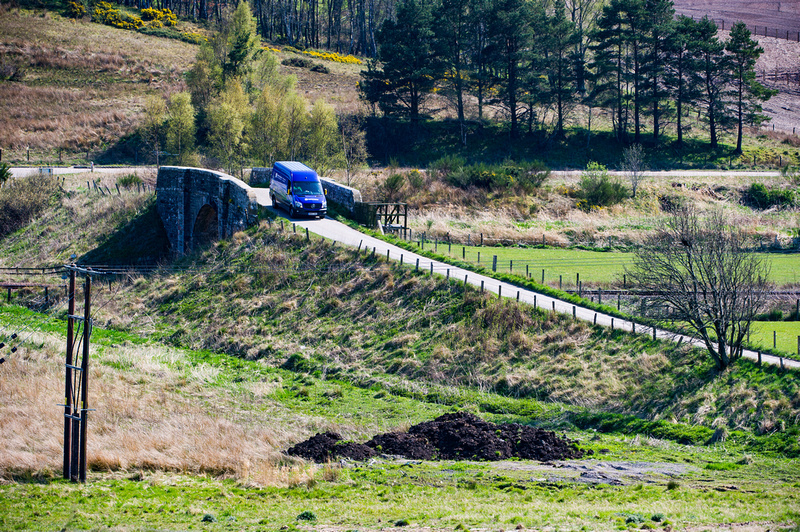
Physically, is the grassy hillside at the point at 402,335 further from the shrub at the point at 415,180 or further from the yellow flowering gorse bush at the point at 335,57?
the yellow flowering gorse bush at the point at 335,57

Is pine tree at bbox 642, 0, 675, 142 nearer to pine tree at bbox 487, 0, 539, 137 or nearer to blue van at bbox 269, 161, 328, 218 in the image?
pine tree at bbox 487, 0, 539, 137

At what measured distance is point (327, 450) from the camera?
70.7 ft

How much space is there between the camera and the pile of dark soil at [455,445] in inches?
844

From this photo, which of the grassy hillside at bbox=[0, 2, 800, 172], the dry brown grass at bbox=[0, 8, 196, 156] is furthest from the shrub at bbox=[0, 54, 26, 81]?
the dry brown grass at bbox=[0, 8, 196, 156]

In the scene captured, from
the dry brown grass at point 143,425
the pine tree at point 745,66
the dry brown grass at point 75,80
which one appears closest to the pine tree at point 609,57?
the pine tree at point 745,66

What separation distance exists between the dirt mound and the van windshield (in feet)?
68.1

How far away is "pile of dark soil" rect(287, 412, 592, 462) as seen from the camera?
21.4 meters

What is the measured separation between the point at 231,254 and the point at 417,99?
39879mm

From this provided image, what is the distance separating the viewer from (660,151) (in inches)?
2899

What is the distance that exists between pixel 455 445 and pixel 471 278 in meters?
13.0

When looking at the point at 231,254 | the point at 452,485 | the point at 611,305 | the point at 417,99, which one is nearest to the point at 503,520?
the point at 452,485

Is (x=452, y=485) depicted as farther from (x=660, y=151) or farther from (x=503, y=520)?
(x=660, y=151)

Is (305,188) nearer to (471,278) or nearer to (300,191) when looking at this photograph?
(300,191)

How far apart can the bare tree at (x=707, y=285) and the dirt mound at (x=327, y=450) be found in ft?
38.5
